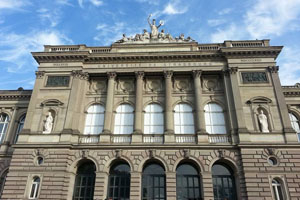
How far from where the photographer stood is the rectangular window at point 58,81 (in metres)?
25.0

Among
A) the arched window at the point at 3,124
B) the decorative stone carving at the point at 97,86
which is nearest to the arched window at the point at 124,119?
the decorative stone carving at the point at 97,86

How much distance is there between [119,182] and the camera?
69.6ft

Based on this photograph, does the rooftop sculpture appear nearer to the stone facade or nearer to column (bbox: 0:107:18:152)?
the stone facade

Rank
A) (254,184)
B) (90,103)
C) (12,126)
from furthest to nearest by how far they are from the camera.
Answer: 1. (12,126)
2. (90,103)
3. (254,184)

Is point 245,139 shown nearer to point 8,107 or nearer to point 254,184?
point 254,184

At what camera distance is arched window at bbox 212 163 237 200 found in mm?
20391

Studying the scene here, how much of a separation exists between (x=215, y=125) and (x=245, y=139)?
3.18m

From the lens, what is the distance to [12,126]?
27.4m

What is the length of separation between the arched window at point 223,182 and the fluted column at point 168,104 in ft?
17.2

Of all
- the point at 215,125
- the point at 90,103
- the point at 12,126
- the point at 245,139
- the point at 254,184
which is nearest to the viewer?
the point at 254,184

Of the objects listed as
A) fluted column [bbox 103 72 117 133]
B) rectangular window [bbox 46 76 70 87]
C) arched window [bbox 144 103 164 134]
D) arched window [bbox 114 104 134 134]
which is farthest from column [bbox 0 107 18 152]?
arched window [bbox 144 103 164 134]

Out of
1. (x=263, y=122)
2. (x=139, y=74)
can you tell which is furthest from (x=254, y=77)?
(x=139, y=74)

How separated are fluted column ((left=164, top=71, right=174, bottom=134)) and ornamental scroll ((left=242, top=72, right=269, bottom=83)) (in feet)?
24.4

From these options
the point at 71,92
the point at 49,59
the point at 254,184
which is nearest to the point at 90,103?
the point at 71,92
